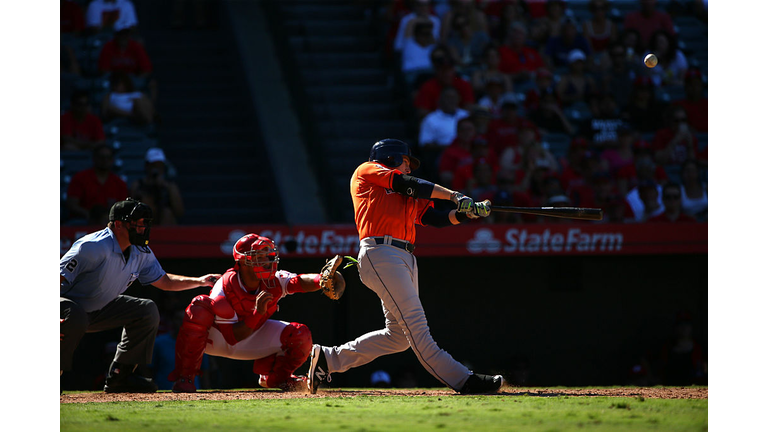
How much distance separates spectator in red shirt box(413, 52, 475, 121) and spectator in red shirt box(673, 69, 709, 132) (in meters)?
2.44

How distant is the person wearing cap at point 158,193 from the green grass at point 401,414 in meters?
3.77

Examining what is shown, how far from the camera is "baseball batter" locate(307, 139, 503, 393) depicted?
491 centimetres

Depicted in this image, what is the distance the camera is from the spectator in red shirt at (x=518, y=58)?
35.7ft

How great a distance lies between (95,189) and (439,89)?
13.5 ft

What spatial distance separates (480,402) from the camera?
450 cm

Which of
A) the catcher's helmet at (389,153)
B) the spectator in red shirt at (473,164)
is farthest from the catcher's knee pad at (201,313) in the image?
the spectator in red shirt at (473,164)

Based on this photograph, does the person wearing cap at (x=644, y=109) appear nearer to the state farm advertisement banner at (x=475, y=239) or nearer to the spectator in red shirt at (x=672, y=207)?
the spectator in red shirt at (x=672, y=207)

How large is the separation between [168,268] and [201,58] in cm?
535

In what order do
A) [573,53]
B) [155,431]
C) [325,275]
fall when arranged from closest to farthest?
[155,431]
[325,275]
[573,53]

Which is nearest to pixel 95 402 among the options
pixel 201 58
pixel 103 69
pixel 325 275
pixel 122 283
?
pixel 122 283

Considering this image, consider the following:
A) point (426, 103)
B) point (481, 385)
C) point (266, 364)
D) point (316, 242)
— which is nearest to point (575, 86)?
point (426, 103)

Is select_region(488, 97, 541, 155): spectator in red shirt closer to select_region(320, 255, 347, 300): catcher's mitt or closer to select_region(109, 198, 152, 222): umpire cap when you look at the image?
select_region(320, 255, 347, 300): catcher's mitt

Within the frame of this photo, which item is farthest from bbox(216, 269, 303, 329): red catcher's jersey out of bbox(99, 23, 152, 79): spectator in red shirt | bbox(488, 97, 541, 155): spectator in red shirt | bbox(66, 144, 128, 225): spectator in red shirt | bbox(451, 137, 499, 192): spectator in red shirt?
bbox(99, 23, 152, 79): spectator in red shirt

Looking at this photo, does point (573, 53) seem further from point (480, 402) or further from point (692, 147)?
point (480, 402)
